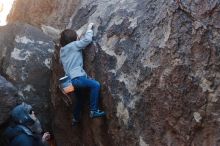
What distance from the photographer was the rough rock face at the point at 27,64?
28.9 ft

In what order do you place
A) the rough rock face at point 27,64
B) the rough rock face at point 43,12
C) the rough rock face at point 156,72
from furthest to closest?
1. the rough rock face at point 43,12
2. the rough rock face at point 27,64
3. the rough rock face at point 156,72

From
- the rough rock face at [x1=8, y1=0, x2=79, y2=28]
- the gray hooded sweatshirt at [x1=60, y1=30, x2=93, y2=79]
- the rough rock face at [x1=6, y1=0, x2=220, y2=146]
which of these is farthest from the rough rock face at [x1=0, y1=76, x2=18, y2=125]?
the rough rock face at [x1=8, y1=0, x2=79, y2=28]

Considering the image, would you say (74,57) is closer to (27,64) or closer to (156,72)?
(156,72)

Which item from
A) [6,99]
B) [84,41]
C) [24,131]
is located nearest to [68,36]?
A: [84,41]

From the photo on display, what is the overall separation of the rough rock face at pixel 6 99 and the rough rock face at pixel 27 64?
2.59 ft

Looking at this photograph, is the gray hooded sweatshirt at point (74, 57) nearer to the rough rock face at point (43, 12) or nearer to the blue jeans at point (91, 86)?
the blue jeans at point (91, 86)

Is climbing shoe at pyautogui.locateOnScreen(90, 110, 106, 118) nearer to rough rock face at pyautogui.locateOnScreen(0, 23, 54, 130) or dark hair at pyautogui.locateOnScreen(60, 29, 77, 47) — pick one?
dark hair at pyautogui.locateOnScreen(60, 29, 77, 47)

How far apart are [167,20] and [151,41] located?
0.38 m

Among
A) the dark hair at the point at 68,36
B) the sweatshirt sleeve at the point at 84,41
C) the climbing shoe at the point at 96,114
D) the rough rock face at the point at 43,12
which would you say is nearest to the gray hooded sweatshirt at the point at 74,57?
the sweatshirt sleeve at the point at 84,41

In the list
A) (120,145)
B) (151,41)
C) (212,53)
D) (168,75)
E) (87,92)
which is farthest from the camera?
(87,92)

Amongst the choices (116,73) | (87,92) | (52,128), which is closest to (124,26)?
(116,73)

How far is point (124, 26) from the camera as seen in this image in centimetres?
655

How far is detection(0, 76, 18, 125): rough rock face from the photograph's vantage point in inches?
302

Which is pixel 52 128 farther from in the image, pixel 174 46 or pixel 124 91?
pixel 174 46
